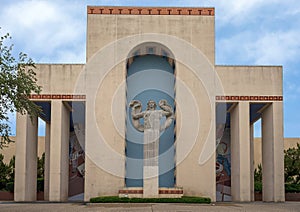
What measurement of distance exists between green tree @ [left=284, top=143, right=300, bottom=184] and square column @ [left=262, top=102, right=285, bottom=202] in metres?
6.33

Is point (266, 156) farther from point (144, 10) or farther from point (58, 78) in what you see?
point (58, 78)

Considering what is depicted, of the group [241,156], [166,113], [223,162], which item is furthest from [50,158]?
[223,162]

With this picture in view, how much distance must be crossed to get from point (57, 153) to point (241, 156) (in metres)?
10.3

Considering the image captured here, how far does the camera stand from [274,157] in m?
29.3

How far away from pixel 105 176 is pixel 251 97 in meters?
9.34

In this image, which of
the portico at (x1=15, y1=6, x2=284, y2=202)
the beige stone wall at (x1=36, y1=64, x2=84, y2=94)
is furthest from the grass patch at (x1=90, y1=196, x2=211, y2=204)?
the beige stone wall at (x1=36, y1=64, x2=84, y2=94)

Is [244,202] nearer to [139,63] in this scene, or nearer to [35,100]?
[139,63]

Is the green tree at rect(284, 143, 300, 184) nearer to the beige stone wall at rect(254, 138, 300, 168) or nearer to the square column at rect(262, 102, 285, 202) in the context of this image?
the beige stone wall at rect(254, 138, 300, 168)

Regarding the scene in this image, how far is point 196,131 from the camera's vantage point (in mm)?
28656

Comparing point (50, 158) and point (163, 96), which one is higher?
point (163, 96)

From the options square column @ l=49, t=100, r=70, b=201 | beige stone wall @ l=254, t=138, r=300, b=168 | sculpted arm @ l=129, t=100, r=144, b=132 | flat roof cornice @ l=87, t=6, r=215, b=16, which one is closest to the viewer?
sculpted arm @ l=129, t=100, r=144, b=132

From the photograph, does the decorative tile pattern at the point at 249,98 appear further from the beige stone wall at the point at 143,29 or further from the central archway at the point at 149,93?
the central archway at the point at 149,93

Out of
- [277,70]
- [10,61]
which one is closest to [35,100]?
[10,61]

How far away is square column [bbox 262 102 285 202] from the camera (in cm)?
2911
